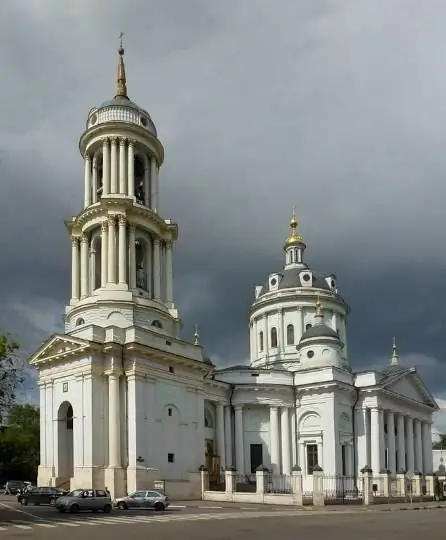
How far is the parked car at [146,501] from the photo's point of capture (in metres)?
34.0

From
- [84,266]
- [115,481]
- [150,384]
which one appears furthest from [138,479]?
[84,266]

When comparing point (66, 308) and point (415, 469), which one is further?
point (415, 469)

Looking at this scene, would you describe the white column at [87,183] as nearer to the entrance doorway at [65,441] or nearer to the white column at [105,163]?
the white column at [105,163]

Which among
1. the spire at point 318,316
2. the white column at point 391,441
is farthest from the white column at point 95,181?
the white column at point 391,441

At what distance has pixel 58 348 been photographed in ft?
148

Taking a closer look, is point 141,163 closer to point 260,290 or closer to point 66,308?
point 66,308

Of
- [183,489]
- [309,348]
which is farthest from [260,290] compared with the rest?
[183,489]

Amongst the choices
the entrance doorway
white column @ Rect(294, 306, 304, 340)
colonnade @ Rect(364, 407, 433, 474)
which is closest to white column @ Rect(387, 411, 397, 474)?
colonnade @ Rect(364, 407, 433, 474)

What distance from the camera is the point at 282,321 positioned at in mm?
69688

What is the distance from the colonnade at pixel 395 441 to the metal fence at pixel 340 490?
15.2 feet

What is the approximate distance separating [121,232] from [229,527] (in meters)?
25.9

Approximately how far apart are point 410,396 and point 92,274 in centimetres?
3297

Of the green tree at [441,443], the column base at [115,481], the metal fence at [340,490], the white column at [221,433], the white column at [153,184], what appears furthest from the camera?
the green tree at [441,443]

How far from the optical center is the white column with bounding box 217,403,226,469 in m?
54.9
